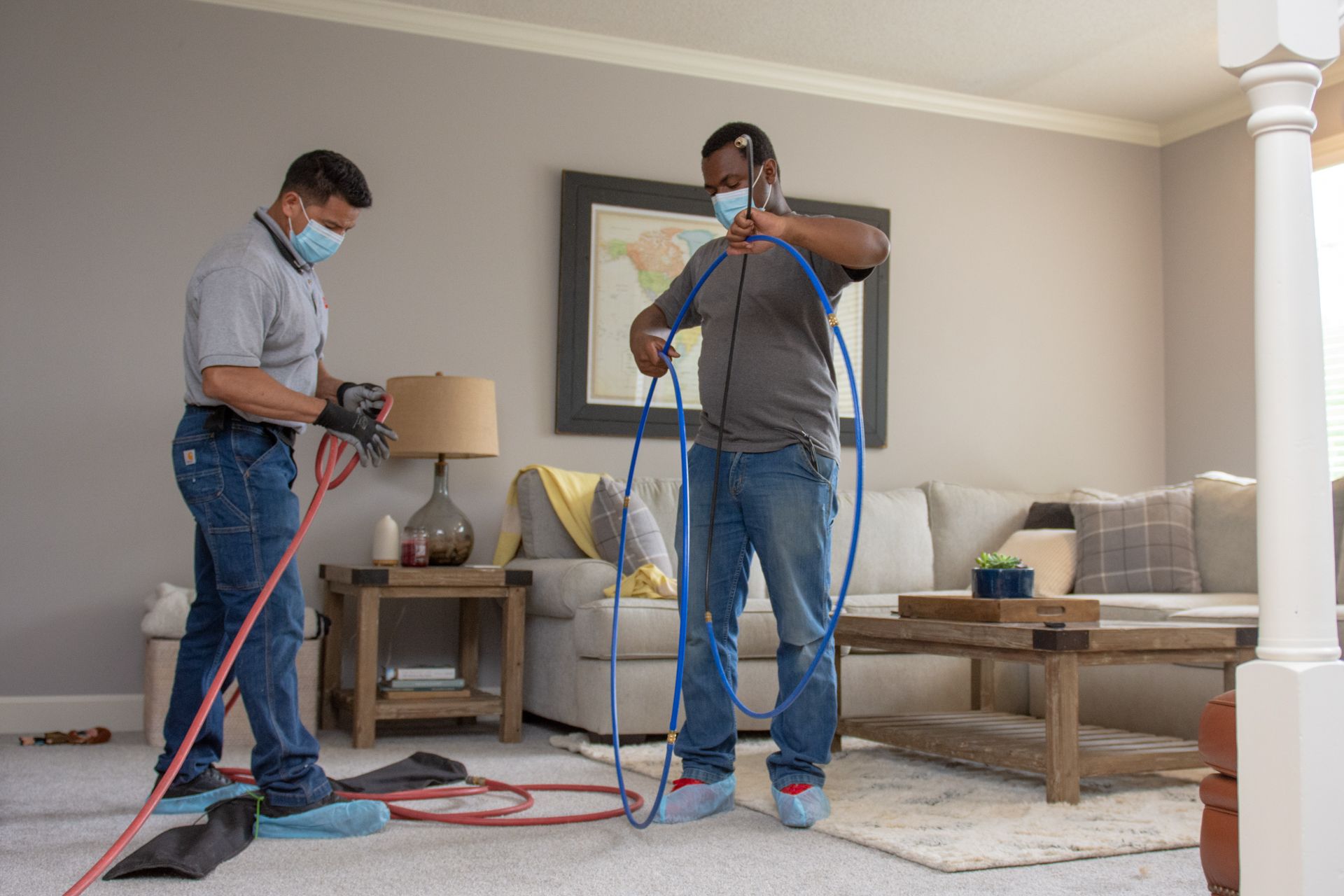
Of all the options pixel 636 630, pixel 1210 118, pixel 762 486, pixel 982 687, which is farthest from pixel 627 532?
pixel 1210 118

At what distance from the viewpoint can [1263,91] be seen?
4.40ft

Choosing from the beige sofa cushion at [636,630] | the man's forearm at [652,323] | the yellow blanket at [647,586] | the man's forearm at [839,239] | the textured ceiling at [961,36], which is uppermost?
the textured ceiling at [961,36]

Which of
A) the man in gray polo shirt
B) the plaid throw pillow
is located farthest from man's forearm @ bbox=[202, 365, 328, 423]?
the plaid throw pillow

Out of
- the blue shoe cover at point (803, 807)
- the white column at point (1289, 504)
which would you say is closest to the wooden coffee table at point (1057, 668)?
the blue shoe cover at point (803, 807)

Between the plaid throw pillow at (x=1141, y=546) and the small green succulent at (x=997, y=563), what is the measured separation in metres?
1.23

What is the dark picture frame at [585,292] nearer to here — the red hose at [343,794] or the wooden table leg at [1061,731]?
the red hose at [343,794]

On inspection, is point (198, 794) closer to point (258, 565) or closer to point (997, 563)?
point (258, 565)

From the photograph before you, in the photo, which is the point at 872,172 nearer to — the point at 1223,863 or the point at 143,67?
the point at 143,67

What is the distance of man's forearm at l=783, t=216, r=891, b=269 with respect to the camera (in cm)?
224

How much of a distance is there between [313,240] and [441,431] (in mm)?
1546

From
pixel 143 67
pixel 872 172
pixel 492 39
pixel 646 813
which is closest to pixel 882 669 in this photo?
pixel 646 813

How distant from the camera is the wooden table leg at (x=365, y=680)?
142 inches

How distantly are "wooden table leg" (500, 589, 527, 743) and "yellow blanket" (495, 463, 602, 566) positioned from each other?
0.36 meters

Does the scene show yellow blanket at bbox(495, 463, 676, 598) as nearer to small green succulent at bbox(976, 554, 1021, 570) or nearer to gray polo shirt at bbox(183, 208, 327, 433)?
small green succulent at bbox(976, 554, 1021, 570)
